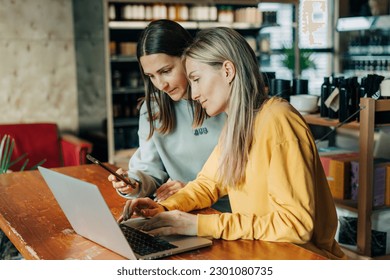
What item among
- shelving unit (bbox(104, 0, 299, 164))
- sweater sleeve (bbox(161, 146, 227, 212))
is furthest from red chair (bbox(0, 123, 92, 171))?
sweater sleeve (bbox(161, 146, 227, 212))

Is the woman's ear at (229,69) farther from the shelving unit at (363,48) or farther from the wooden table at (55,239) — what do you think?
the shelving unit at (363,48)

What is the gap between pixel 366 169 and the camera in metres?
2.59

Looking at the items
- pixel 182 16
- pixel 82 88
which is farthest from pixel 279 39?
pixel 82 88

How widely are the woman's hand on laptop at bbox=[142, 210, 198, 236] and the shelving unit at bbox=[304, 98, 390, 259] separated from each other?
144 cm

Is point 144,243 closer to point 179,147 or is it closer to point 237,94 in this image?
point 237,94

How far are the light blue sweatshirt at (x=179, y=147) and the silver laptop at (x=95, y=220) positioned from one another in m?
0.70

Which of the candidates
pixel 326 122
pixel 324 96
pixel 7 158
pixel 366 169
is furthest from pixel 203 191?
pixel 7 158

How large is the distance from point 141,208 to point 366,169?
1.47m

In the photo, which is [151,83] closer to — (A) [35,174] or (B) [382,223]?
(A) [35,174]

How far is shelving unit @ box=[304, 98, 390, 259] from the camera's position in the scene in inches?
99.0

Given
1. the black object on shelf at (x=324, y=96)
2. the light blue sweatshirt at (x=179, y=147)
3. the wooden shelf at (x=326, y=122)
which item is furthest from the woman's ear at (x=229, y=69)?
the black object on shelf at (x=324, y=96)

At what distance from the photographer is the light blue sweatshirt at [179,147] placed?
2.06m

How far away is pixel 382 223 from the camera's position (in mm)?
2688
